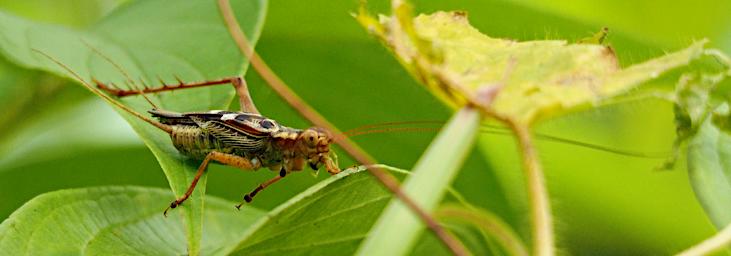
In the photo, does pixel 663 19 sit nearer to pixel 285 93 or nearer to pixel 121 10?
pixel 121 10

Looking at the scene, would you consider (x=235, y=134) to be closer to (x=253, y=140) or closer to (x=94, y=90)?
(x=253, y=140)

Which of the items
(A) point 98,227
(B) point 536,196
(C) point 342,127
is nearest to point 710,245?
(B) point 536,196

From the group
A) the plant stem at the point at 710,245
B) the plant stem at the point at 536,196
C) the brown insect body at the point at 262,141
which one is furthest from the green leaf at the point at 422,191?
the brown insect body at the point at 262,141

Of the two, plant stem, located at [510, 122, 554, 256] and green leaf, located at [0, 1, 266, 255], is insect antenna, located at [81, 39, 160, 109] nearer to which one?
green leaf, located at [0, 1, 266, 255]

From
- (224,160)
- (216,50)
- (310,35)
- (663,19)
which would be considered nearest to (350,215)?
(216,50)

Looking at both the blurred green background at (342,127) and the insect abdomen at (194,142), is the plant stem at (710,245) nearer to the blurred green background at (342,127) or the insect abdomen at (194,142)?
the blurred green background at (342,127)

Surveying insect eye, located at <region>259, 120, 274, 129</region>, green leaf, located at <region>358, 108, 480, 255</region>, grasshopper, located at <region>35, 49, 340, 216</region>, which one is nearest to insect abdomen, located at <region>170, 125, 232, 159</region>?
grasshopper, located at <region>35, 49, 340, 216</region>
